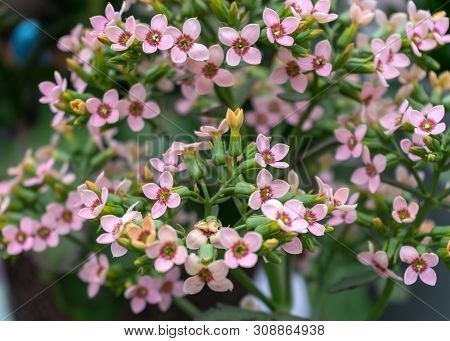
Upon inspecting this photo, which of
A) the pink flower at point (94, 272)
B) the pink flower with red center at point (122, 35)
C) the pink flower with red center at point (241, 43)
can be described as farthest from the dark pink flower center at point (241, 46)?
the pink flower at point (94, 272)

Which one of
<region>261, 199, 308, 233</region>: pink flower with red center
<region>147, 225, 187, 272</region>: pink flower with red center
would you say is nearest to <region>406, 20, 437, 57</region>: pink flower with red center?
<region>261, 199, 308, 233</region>: pink flower with red center

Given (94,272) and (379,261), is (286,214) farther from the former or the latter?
(94,272)

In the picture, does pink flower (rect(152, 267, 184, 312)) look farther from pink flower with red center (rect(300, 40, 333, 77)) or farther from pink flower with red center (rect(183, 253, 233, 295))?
pink flower with red center (rect(300, 40, 333, 77))

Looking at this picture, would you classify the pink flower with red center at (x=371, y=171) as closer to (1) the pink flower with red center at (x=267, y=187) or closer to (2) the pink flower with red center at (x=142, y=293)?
(1) the pink flower with red center at (x=267, y=187)

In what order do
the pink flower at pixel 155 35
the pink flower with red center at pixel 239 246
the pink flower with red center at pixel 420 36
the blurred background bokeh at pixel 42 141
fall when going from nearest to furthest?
the pink flower with red center at pixel 239 246 → the pink flower at pixel 155 35 → the pink flower with red center at pixel 420 36 → the blurred background bokeh at pixel 42 141

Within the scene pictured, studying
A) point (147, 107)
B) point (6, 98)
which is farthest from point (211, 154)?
point (6, 98)
